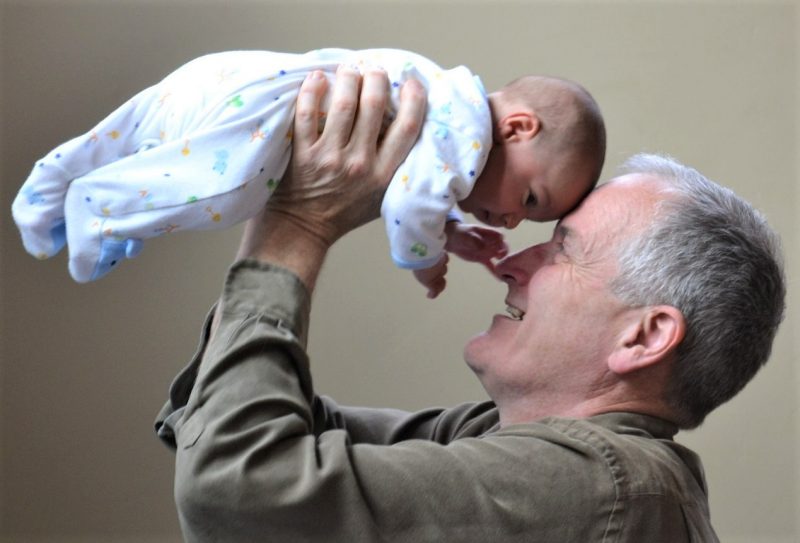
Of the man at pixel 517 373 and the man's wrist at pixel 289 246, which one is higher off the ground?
the man's wrist at pixel 289 246

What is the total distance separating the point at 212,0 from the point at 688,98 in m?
1.43

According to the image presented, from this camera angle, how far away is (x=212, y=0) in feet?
9.60

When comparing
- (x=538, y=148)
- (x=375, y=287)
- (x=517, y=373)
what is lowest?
(x=375, y=287)

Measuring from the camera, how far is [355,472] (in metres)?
1.28

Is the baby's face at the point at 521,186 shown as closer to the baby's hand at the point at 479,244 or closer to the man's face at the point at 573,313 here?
the man's face at the point at 573,313

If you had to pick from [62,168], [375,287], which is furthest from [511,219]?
[375,287]

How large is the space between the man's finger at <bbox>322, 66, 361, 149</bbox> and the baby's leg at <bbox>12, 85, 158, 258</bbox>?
247mm

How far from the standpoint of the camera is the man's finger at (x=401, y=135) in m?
1.44

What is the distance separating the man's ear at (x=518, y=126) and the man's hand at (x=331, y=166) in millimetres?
134

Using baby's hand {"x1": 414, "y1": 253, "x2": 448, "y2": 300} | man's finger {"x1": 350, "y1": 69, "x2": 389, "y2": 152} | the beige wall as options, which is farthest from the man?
the beige wall

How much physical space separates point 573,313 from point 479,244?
1.04 ft

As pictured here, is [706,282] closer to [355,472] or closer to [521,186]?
[521,186]

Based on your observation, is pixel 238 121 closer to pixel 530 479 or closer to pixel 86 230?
pixel 86 230

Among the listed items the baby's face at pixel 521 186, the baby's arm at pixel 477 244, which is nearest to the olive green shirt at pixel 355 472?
the baby's face at pixel 521 186
